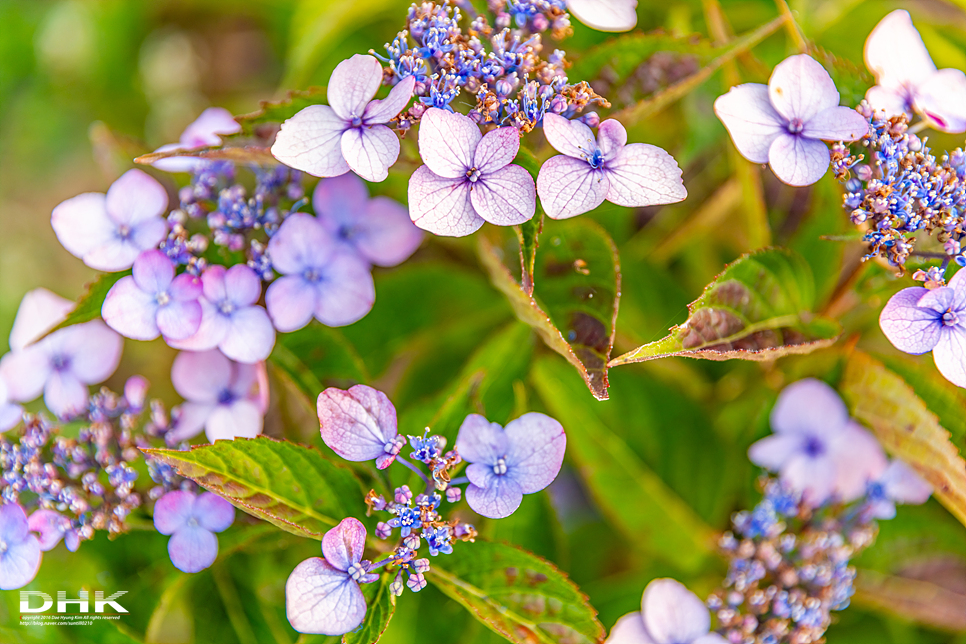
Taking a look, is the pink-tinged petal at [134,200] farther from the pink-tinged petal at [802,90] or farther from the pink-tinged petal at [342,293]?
the pink-tinged petal at [802,90]

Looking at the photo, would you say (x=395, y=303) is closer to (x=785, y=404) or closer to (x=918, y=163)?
(x=785, y=404)

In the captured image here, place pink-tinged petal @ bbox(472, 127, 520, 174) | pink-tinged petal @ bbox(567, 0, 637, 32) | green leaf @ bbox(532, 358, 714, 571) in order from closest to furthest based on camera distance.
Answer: pink-tinged petal @ bbox(472, 127, 520, 174) → pink-tinged petal @ bbox(567, 0, 637, 32) → green leaf @ bbox(532, 358, 714, 571)

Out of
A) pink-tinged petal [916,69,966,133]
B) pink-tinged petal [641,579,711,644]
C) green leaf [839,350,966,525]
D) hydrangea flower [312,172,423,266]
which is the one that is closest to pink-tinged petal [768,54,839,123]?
pink-tinged petal [916,69,966,133]

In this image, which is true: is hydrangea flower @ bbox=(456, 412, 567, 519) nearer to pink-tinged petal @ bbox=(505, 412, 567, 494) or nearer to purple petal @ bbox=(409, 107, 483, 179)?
pink-tinged petal @ bbox=(505, 412, 567, 494)

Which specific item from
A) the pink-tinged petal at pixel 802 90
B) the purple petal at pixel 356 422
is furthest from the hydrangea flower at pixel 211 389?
the pink-tinged petal at pixel 802 90

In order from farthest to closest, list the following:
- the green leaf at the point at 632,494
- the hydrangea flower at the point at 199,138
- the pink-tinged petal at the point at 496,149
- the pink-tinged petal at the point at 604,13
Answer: the green leaf at the point at 632,494 < the hydrangea flower at the point at 199,138 < the pink-tinged petal at the point at 604,13 < the pink-tinged petal at the point at 496,149

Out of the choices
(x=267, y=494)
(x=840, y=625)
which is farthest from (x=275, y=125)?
(x=840, y=625)
